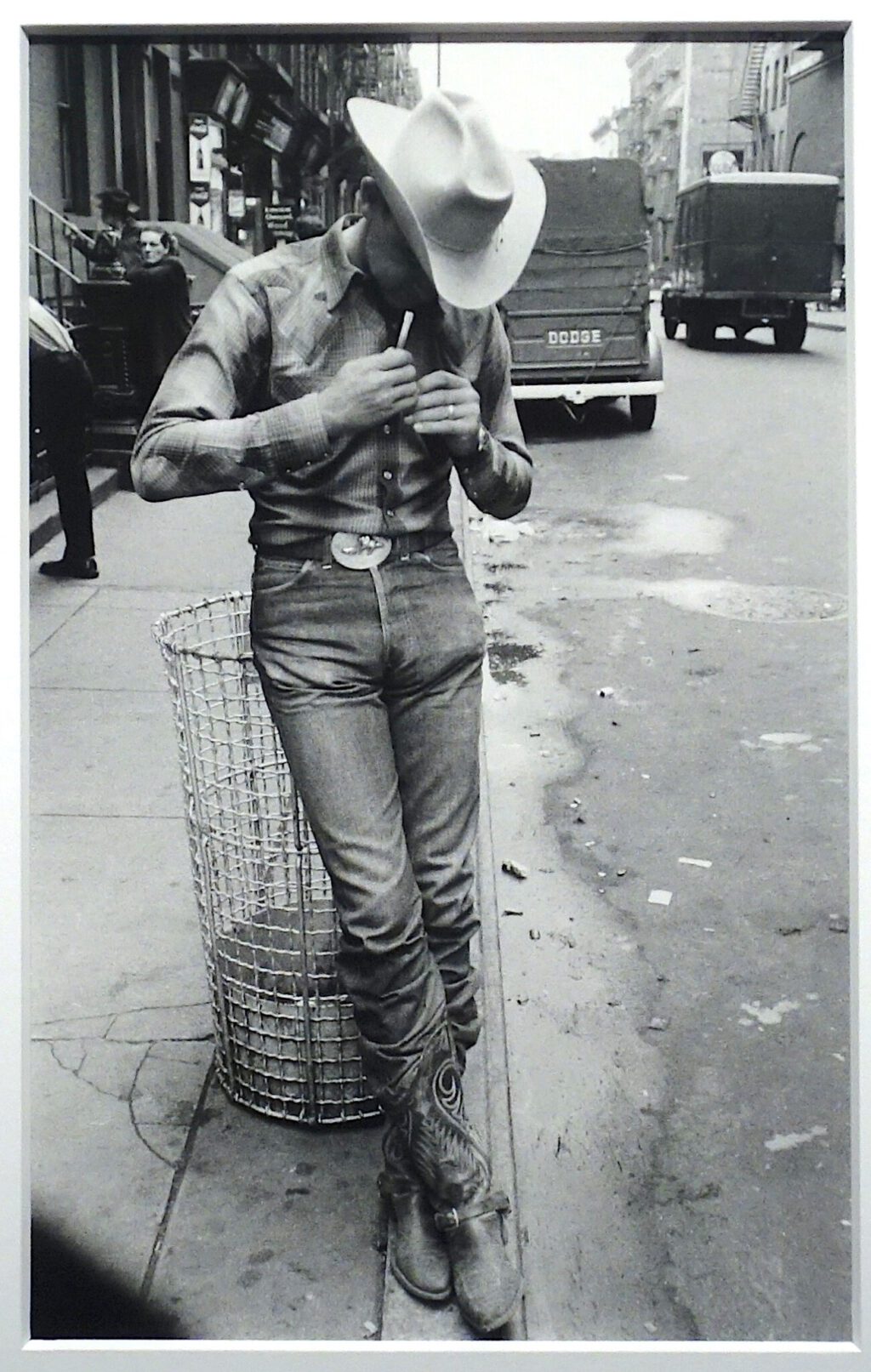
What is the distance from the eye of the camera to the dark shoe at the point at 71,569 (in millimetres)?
2834

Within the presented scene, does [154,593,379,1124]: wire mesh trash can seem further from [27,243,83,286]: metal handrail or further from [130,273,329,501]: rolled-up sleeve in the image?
[27,243,83,286]: metal handrail

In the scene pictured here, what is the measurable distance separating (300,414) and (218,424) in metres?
0.14

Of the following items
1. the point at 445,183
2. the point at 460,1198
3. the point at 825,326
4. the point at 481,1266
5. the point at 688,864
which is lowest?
the point at 481,1266

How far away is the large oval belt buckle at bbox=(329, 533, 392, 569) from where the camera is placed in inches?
104

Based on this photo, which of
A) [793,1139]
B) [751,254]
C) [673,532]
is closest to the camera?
[793,1139]

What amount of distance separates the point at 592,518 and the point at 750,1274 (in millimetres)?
1747

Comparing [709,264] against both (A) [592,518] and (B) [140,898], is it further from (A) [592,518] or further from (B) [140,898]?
(B) [140,898]

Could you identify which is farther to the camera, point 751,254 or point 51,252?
point 751,254

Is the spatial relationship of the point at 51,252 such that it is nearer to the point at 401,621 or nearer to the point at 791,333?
the point at 401,621

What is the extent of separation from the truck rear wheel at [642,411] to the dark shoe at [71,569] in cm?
121

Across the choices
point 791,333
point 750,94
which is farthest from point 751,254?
point 750,94

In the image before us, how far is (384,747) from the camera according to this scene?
8.75ft

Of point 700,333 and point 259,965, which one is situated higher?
point 700,333

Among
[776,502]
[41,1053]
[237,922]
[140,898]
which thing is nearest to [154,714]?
[140,898]
